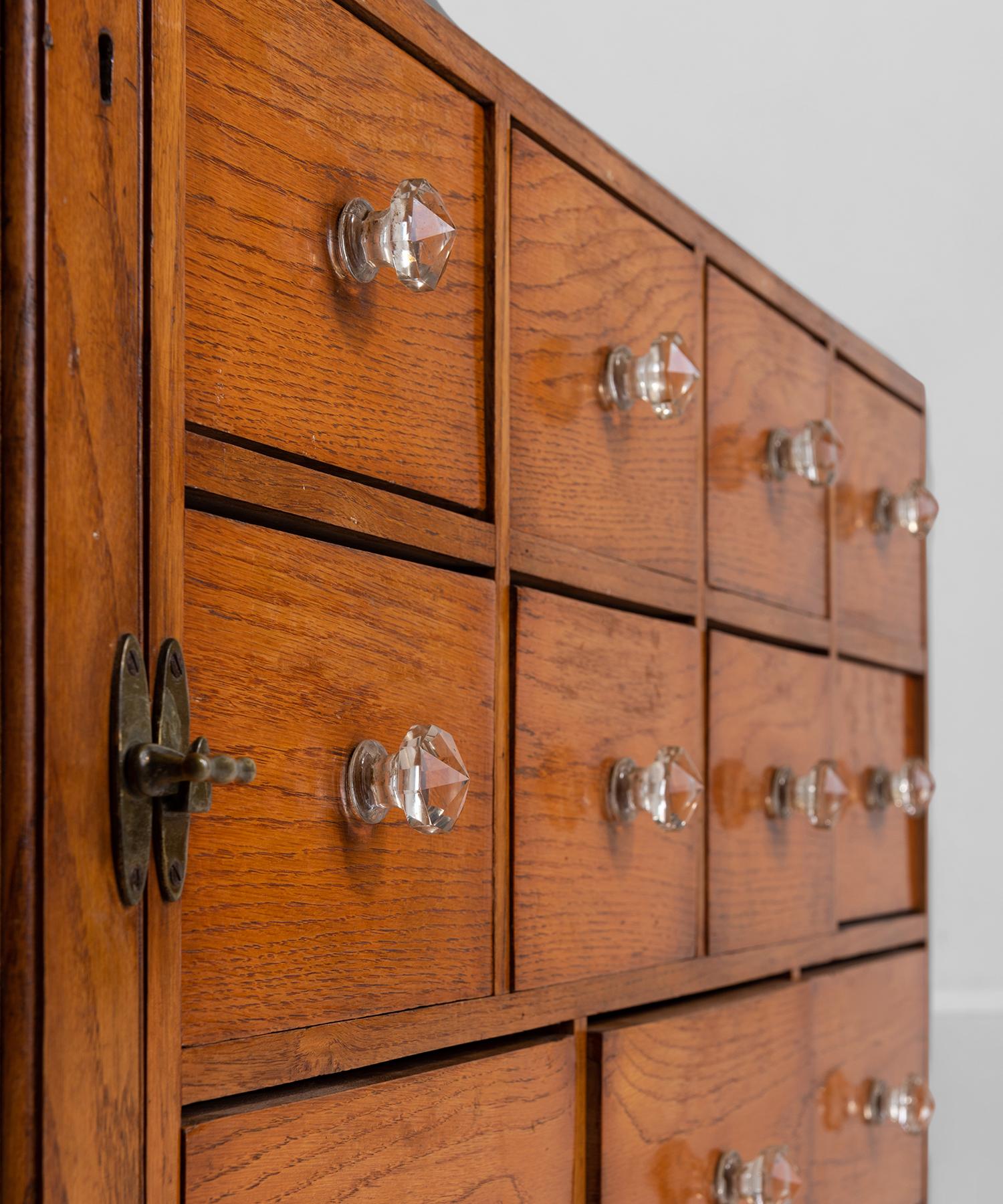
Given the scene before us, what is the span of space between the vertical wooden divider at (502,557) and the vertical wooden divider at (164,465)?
0.19 metres

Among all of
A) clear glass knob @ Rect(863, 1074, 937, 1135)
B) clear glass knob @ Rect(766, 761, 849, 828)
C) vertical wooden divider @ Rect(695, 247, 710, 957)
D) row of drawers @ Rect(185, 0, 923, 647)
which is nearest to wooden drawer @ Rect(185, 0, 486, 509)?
row of drawers @ Rect(185, 0, 923, 647)

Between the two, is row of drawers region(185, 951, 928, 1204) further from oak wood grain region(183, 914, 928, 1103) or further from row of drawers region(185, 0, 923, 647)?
row of drawers region(185, 0, 923, 647)

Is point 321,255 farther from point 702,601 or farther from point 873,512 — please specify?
point 873,512

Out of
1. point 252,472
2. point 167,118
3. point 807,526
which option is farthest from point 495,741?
point 807,526

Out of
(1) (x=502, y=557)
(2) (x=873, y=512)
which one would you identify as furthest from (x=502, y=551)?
(2) (x=873, y=512)

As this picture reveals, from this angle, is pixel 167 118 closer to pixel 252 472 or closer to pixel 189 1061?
pixel 252 472

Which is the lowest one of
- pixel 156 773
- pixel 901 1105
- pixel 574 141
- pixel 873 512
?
pixel 901 1105

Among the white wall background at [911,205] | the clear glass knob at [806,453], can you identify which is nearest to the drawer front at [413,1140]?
the clear glass knob at [806,453]

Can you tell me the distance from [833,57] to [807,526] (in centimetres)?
97

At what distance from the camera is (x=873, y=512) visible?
3.46 ft

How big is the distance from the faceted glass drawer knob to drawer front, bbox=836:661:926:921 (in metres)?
0.23

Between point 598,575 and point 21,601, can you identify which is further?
point 598,575

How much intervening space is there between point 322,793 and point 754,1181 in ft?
1.30

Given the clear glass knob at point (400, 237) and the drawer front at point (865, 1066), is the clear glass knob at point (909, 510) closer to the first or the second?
the drawer front at point (865, 1066)
